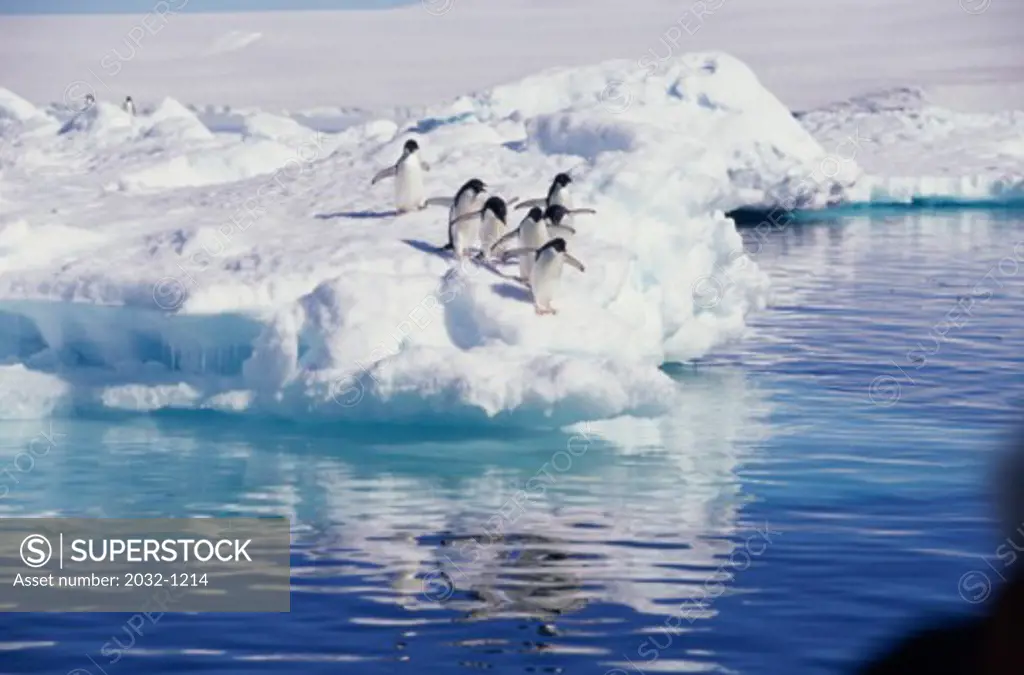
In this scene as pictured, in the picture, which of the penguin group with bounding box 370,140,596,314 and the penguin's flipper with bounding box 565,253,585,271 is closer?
the penguin group with bounding box 370,140,596,314

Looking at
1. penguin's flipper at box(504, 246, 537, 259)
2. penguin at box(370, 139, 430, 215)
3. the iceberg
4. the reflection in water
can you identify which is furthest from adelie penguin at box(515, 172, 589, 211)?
the reflection in water

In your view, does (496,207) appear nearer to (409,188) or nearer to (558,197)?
(558,197)

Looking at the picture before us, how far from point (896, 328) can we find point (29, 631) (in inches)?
617

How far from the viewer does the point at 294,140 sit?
132 ft

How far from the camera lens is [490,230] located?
14.2 meters

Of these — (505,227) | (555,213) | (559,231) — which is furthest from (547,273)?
(505,227)

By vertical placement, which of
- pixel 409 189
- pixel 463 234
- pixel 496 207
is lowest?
pixel 463 234

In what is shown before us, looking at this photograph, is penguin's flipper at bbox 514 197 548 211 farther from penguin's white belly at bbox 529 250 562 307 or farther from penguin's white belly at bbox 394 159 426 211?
penguin's white belly at bbox 529 250 562 307

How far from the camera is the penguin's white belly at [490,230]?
14.2 metres

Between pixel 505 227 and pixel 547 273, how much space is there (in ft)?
6.02

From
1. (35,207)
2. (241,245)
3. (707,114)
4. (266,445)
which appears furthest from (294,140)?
(266,445)

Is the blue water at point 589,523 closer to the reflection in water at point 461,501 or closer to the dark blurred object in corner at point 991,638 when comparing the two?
the reflection in water at point 461,501

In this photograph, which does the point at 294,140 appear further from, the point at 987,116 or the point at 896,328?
the point at 987,116

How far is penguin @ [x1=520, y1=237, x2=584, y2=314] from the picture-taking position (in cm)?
1269
